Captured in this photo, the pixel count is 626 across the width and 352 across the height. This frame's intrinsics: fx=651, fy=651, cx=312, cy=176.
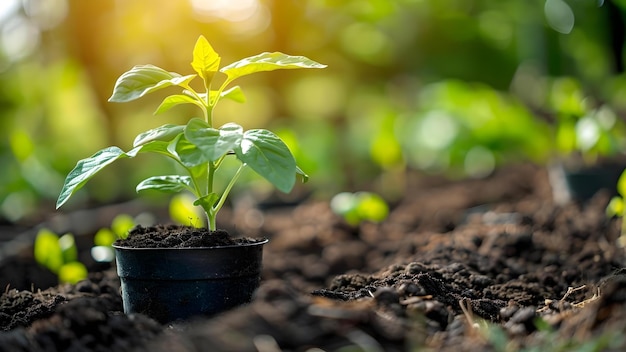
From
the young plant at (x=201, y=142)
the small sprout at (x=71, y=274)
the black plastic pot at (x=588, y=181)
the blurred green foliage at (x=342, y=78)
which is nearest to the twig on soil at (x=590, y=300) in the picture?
the young plant at (x=201, y=142)

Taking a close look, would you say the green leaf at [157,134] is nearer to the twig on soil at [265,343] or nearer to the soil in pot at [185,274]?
the soil in pot at [185,274]

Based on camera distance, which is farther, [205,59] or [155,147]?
[205,59]

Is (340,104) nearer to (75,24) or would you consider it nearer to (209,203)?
(75,24)

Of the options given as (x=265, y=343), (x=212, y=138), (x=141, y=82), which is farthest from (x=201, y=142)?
(x=265, y=343)

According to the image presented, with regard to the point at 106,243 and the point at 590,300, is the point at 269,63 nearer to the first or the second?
the point at 590,300

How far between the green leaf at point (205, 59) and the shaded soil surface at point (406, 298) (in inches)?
23.7

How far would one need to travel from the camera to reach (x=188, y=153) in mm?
1508

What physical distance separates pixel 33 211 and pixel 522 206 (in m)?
3.91

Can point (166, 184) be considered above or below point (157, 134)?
below

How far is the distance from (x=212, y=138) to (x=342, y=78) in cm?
882

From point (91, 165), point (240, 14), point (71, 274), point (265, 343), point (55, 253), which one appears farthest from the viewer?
point (240, 14)

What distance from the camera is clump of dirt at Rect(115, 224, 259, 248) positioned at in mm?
1671

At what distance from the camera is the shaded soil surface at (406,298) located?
1.22 metres

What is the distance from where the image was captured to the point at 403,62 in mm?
9734
